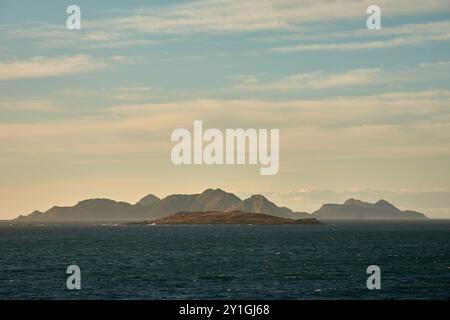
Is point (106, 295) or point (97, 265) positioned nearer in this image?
point (106, 295)

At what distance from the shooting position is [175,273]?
11031cm

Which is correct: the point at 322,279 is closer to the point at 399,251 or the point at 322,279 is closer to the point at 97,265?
the point at 97,265

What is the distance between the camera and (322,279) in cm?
10125

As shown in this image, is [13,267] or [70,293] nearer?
[70,293]

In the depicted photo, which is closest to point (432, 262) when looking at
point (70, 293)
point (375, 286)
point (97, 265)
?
point (375, 286)

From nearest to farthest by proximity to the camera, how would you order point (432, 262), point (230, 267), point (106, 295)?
point (106, 295)
point (230, 267)
point (432, 262)

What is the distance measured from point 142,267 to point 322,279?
36.1 metres

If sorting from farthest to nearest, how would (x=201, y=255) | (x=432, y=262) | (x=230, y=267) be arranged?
(x=201, y=255), (x=432, y=262), (x=230, y=267)
